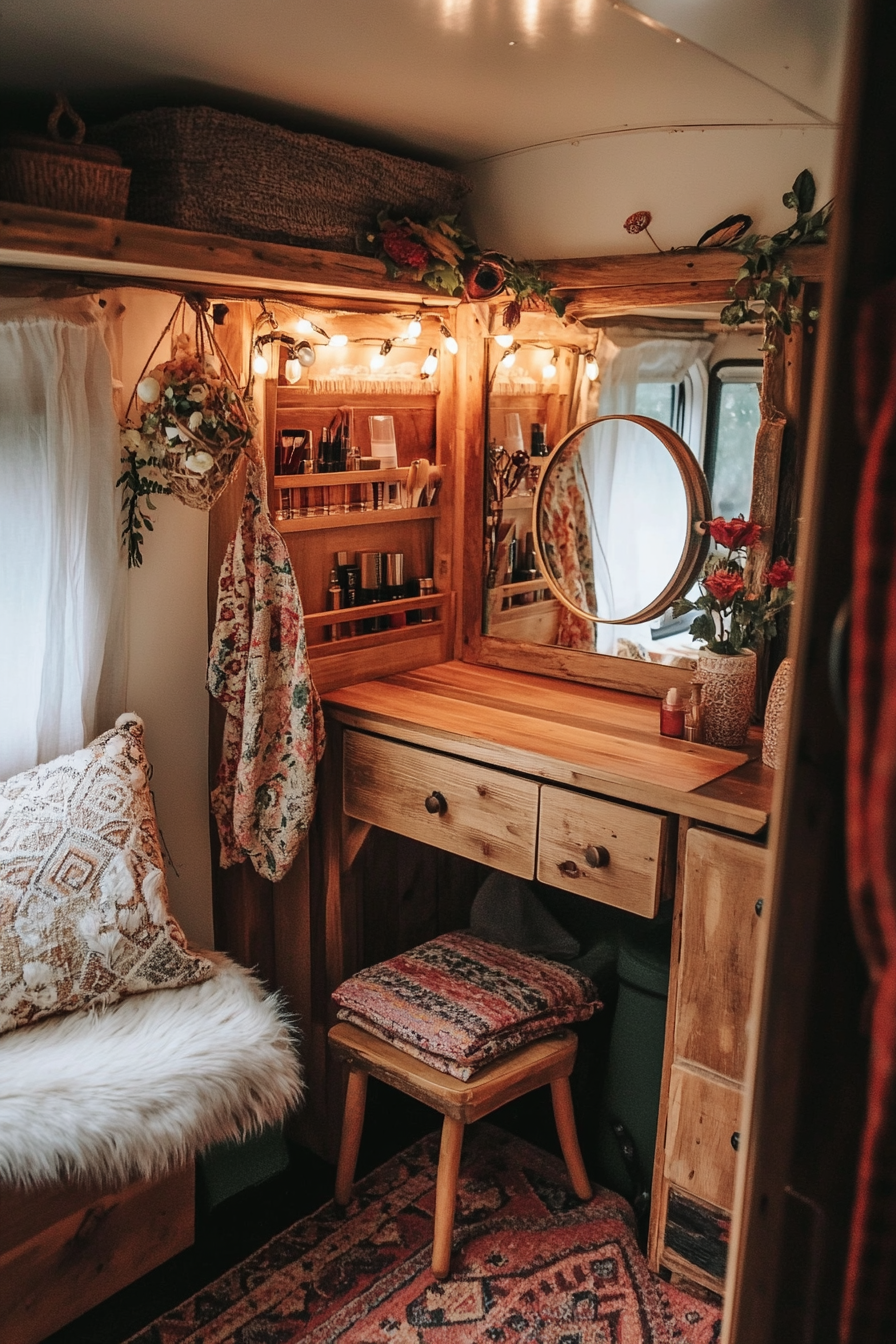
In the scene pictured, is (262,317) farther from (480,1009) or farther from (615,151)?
(480,1009)

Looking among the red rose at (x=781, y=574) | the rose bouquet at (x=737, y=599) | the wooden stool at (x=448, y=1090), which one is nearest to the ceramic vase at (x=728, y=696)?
the rose bouquet at (x=737, y=599)

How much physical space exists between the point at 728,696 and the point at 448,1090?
3.16ft

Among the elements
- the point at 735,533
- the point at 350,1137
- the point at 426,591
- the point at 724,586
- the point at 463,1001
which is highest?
the point at 735,533

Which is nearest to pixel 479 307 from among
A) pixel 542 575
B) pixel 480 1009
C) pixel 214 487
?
pixel 542 575

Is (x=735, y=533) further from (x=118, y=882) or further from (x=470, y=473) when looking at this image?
(x=118, y=882)

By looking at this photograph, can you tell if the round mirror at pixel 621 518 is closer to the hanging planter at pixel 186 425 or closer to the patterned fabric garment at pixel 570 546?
the patterned fabric garment at pixel 570 546

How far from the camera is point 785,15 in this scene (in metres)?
1.58

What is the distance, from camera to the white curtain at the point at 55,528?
2.16m

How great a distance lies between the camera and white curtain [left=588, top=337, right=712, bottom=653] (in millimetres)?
2527

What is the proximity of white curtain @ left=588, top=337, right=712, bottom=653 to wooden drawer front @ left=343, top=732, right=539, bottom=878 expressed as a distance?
1.86 feet

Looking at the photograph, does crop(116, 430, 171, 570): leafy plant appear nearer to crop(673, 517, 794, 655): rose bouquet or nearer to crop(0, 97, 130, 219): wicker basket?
crop(0, 97, 130, 219): wicker basket

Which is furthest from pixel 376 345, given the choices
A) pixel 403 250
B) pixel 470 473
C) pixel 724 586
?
pixel 724 586

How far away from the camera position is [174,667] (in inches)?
101

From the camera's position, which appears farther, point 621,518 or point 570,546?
point 570,546
